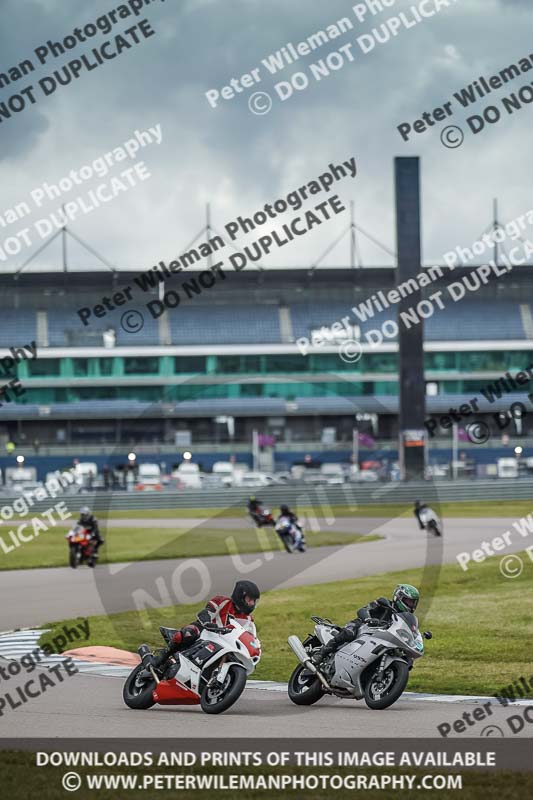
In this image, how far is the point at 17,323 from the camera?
301 feet

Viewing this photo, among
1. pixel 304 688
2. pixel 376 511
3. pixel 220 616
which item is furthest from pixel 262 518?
pixel 220 616

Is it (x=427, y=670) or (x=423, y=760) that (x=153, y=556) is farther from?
(x=423, y=760)

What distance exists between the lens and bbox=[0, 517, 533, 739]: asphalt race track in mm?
10258

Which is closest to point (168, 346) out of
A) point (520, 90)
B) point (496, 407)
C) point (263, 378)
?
point (263, 378)

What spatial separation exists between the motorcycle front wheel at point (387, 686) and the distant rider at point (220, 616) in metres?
1.07

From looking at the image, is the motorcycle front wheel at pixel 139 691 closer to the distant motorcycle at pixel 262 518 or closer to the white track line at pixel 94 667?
the white track line at pixel 94 667

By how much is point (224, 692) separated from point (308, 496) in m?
50.9

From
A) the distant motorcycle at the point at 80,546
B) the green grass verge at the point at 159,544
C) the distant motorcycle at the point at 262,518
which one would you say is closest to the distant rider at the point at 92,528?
the distant motorcycle at the point at 80,546

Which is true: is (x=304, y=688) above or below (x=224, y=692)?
below

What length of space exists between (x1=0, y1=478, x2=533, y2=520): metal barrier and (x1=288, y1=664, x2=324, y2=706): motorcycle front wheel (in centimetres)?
4589

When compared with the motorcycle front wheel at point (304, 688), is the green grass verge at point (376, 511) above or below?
below

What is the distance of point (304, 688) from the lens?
38.0ft

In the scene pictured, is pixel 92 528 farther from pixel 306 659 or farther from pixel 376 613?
pixel 376 613

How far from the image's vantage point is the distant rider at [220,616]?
1115cm
